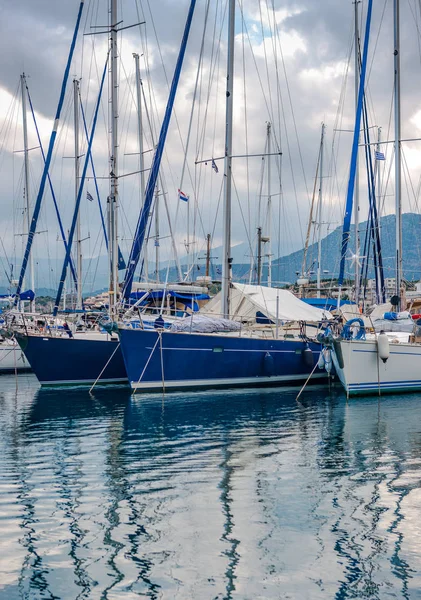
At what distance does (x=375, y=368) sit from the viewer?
20484 mm

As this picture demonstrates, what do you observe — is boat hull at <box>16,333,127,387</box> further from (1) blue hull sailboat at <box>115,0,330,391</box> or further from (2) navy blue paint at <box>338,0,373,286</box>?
(2) navy blue paint at <box>338,0,373,286</box>

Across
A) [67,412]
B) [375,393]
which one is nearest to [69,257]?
[67,412]

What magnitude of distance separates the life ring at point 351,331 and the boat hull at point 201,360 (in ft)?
11.6

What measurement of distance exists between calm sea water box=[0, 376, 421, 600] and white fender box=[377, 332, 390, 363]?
3.68 meters

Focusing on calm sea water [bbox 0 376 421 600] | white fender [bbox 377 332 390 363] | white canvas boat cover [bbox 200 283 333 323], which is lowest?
calm sea water [bbox 0 376 421 600]

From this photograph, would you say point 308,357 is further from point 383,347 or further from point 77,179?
point 77,179

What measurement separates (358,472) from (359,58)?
2406cm

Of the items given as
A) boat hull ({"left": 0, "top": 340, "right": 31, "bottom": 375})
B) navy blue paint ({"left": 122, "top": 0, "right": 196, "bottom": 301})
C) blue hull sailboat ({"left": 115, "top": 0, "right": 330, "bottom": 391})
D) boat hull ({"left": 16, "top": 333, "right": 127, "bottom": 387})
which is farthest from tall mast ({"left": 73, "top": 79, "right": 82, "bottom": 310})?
blue hull sailboat ({"left": 115, "top": 0, "right": 330, "bottom": 391})

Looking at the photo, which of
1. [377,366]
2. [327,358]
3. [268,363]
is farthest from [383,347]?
[268,363]

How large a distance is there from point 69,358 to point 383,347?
36.5 feet

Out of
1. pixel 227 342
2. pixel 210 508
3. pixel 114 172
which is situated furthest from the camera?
pixel 114 172

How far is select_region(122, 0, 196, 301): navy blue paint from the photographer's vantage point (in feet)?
75.7

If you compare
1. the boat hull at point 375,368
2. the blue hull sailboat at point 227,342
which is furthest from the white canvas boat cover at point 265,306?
the boat hull at point 375,368

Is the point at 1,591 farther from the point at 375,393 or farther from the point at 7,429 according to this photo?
the point at 375,393
